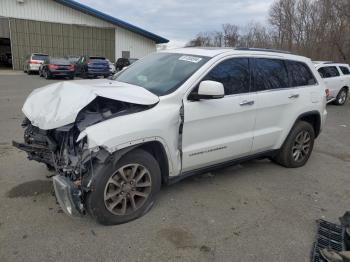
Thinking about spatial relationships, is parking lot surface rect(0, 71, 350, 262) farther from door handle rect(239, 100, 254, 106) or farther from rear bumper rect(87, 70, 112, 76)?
rear bumper rect(87, 70, 112, 76)

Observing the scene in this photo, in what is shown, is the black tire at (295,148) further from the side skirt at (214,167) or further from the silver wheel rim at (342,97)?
the silver wheel rim at (342,97)

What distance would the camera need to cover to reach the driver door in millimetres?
3809

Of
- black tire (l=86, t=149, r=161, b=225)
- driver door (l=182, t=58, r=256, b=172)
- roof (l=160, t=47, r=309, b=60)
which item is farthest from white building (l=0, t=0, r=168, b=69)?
black tire (l=86, t=149, r=161, b=225)

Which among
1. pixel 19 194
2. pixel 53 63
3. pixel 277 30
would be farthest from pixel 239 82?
pixel 277 30

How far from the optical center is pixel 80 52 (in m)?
34.3

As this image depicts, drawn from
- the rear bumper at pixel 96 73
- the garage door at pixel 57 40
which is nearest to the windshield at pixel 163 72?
the rear bumper at pixel 96 73

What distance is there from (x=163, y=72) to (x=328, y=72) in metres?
11.4

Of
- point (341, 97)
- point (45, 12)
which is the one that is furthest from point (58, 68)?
point (341, 97)

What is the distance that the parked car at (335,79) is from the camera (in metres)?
13.2

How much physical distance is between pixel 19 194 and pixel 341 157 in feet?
18.6

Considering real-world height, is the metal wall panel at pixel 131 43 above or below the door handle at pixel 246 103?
above

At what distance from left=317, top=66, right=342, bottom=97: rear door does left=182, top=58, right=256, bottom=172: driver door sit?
33.4 feet

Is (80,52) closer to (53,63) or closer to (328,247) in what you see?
(53,63)

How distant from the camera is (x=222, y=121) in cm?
407
